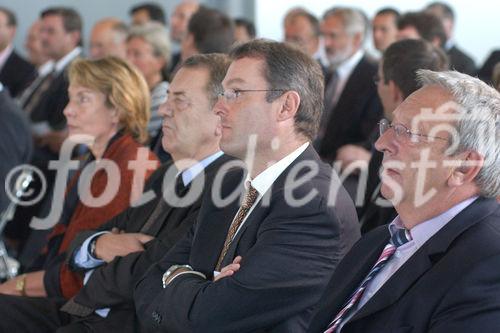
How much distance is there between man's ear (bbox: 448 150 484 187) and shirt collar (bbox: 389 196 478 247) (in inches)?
1.8

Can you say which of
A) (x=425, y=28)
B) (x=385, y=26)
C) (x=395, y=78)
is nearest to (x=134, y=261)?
(x=395, y=78)

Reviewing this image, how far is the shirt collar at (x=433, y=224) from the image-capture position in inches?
82.4

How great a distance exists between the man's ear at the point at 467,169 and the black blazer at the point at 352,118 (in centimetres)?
327

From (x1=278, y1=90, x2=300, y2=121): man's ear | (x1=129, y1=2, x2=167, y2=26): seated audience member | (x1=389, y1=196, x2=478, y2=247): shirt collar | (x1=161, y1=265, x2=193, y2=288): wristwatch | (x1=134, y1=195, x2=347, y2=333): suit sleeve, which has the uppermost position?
(x1=278, y1=90, x2=300, y2=121): man's ear

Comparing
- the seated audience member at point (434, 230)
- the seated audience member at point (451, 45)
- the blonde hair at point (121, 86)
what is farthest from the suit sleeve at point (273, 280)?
the seated audience member at point (451, 45)

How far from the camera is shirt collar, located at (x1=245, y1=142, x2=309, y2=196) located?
258cm

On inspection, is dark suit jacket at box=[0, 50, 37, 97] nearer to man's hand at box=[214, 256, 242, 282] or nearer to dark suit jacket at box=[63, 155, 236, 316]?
dark suit jacket at box=[63, 155, 236, 316]

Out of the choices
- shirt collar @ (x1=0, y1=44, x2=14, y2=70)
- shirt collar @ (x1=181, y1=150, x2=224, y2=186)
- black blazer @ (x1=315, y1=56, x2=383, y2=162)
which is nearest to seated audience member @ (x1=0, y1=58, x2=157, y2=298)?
shirt collar @ (x1=181, y1=150, x2=224, y2=186)

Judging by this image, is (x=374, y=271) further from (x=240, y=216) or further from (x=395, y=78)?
(x=395, y=78)

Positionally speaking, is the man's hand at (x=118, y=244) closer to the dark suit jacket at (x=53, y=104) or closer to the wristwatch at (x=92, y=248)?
the wristwatch at (x=92, y=248)

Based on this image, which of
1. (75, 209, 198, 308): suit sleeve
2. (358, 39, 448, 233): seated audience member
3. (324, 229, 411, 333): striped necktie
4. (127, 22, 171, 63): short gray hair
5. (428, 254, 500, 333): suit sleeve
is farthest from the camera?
(127, 22, 171, 63): short gray hair

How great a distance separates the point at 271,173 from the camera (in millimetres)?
2582

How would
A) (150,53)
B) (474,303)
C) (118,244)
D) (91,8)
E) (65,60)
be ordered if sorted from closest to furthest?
(474,303) < (118,244) < (150,53) < (65,60) < (91,8)

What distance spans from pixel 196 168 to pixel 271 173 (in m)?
0.62
